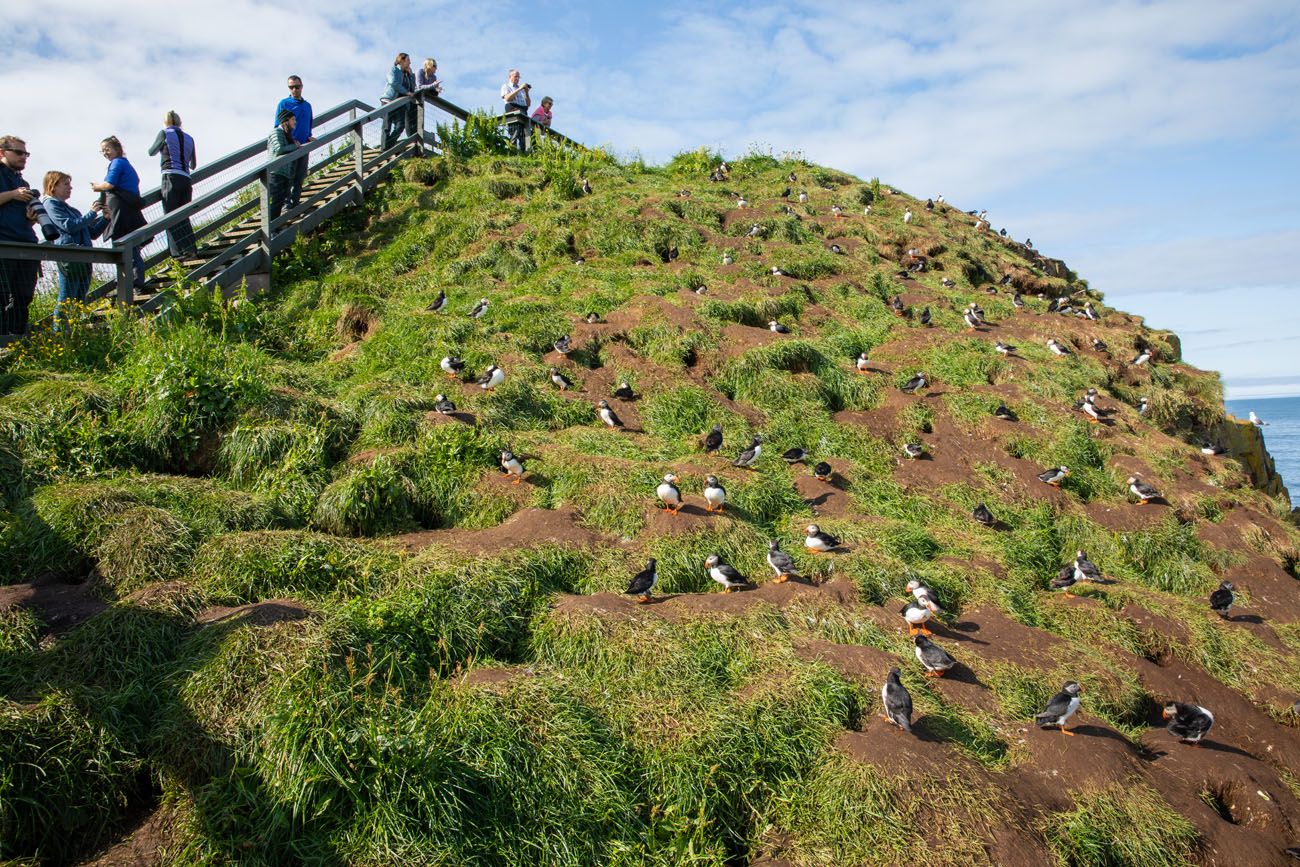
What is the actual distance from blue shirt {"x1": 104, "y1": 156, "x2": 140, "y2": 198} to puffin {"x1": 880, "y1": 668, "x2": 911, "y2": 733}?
12.2 meters

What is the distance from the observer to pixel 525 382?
1195 centimetres

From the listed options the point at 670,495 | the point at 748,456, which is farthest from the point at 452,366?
the point at 748,456

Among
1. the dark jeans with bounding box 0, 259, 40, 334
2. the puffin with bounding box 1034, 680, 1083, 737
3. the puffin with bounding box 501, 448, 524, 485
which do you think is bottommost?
the puffin with bounding box 1034, 680, 1083, 737

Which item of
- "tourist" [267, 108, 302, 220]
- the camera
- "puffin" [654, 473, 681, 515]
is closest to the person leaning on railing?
the camera

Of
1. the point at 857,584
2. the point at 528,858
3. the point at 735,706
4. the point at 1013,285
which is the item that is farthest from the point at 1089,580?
the point at 1013,285

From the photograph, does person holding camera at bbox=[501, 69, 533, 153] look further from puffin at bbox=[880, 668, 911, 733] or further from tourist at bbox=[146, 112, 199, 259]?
puffin at bbox=[880, 668, 911, 733]

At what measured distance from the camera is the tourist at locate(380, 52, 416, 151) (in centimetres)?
1900

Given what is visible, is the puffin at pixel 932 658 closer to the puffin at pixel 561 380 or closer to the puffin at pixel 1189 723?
the puffin at pixel 1189 723

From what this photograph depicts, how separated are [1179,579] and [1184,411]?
292 inches

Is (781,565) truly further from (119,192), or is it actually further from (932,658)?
(119,192)

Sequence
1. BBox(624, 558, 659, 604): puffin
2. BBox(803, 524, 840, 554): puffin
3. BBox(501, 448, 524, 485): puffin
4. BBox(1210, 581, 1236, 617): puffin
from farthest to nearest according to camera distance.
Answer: BBox(1210, 581, 1236, 617): puffin < BBox(501, 448, 524, 485): puffin < BBox(803, 524, 840, 554): puffin < BBox(624, 558, 659, 604): puffin

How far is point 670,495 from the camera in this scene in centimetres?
920

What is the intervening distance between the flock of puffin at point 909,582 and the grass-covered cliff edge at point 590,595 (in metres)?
0.18

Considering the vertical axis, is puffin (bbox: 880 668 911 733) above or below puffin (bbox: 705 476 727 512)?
below
